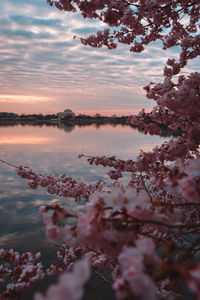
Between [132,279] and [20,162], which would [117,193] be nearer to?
[132,279]

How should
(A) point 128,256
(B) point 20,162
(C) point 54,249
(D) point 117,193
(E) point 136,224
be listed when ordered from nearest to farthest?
(A) point 128,256 < (E) point 136,224 < (D) point 117,193 < (C) point 54,249 < (B) point 20,162

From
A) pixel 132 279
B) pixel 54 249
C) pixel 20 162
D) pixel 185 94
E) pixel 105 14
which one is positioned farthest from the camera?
pixel 20 162

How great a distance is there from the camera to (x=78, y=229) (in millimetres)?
1478

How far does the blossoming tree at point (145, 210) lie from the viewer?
42.4 inches

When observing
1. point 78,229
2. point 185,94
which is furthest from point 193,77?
point 78,229

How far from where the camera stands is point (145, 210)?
1.54 meters

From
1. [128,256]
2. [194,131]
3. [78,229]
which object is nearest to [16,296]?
[78,229]

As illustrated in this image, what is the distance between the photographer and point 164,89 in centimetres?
366

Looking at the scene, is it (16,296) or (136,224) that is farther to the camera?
(16,296)

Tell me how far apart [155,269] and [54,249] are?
7.53m

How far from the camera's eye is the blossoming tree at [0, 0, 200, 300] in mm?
1076

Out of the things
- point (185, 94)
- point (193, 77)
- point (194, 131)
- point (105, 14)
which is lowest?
point (194, 131)

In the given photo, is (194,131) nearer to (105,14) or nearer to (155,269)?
(155,269)

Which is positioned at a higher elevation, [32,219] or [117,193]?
[117,193]
